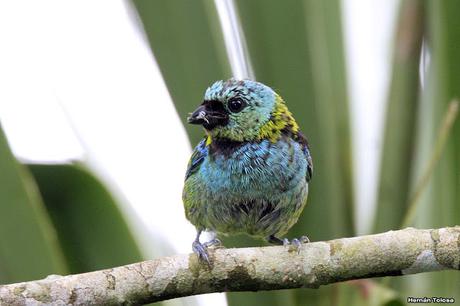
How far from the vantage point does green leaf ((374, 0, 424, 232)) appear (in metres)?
4.84

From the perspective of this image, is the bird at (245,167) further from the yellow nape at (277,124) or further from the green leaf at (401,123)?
the green leaf at (401,123)

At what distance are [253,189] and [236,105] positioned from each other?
1.39 feet

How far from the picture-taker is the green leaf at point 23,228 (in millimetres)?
3920

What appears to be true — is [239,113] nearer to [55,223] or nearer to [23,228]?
[55,223]

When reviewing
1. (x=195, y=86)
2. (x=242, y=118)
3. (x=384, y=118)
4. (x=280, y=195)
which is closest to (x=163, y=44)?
(x=195, y=86)

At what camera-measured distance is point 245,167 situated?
4301 mm

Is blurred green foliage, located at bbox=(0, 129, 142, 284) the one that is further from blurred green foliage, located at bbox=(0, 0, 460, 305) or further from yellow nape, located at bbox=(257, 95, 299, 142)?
yellow nape, located at bbox=(257, 95, 299, 142)

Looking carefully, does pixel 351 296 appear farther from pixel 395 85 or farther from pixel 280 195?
pixel 395 85

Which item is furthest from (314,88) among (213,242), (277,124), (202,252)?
(202,252)

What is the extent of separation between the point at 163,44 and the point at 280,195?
968mm

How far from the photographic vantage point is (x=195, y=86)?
452 cm

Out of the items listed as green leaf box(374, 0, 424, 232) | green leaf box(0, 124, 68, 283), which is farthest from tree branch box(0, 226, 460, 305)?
green leaf box(374, 0, 424, 232)

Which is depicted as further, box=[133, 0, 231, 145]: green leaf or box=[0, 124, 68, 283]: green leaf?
box=[133, 0, 231, 145]: green leaf

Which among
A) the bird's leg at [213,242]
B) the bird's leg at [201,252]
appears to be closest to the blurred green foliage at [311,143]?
the bird's leg at [213,242]
